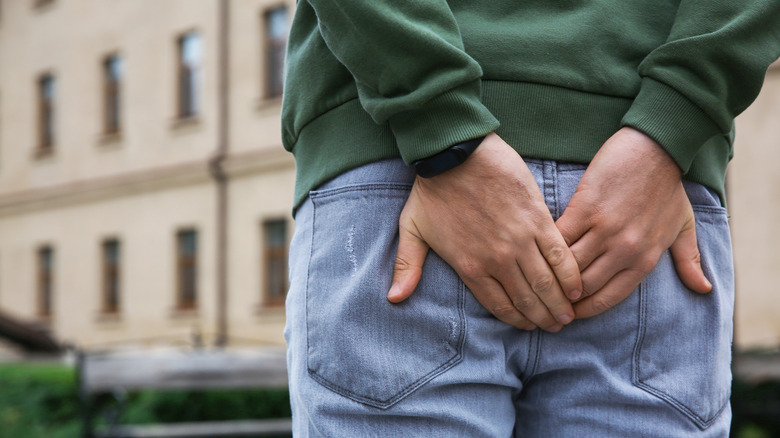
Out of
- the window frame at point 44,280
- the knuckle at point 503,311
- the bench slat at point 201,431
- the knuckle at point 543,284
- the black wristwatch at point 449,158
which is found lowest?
the window frame at point 44,280

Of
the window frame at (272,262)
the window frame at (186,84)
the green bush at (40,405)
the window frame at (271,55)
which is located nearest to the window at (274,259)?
the window frame at (272,262)

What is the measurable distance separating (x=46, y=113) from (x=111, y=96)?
2670 millimetres

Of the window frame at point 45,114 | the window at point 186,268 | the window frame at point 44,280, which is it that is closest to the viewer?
the window at point 186,268

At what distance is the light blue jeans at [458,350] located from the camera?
99 cm

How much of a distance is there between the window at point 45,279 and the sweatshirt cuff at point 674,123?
21.7 meters

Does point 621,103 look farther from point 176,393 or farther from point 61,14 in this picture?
point 61,14

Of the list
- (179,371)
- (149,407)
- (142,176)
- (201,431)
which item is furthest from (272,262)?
(179,371)

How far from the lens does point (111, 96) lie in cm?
1975

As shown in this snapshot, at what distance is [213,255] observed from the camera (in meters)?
16.9

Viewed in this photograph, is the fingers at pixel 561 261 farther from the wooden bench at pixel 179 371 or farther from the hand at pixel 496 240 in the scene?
the wooden bench at pixel 179 371

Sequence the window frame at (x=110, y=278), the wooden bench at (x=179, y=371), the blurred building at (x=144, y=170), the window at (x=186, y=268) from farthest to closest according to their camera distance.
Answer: the window frame at (x=110, y=278) < the window at (x=186, y=268) < the blurred building at (x=144, y=170) < the wooden bench at (x=179, y=371)

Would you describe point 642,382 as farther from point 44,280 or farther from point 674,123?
point 44,280

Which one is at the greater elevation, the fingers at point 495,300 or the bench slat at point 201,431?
the fingers at point 495,300

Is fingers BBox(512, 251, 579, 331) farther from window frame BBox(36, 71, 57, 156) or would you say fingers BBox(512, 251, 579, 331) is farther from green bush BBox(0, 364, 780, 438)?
window frame BBox(36, 71, 57, 156)
